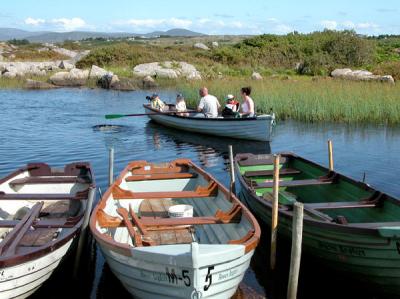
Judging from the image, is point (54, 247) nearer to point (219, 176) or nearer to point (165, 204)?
point (165, 204)

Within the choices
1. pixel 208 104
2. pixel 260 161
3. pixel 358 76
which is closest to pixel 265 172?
pixel 260 161

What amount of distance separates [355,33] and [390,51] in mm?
13605

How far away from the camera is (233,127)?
59.2ft

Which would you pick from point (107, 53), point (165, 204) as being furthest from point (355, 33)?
point (165, 204)

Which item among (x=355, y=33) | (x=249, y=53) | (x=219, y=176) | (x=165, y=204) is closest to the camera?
(x=165, y=204)

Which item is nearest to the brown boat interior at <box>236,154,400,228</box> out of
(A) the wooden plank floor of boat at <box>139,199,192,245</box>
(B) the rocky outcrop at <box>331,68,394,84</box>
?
(A) the wooden plank floor of boat at <box>139,199,192,245</box>

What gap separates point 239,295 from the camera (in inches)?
289

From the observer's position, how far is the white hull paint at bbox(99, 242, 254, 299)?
18.0ft

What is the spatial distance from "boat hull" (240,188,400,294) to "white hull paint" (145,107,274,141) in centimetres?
Result: 987

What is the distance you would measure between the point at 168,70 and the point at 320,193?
36486 mm

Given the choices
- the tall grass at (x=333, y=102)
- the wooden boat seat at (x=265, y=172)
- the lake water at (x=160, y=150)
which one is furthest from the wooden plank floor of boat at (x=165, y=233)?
the tall grass at (x=333, y=102)

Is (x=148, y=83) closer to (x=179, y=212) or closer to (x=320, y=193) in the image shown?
(x=320, y=193)

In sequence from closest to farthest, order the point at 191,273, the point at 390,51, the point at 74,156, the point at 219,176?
the point at 191,273 → the point at 219,176 → the point at 74,156 → the point at 390,51

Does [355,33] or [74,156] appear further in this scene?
[355,33]
